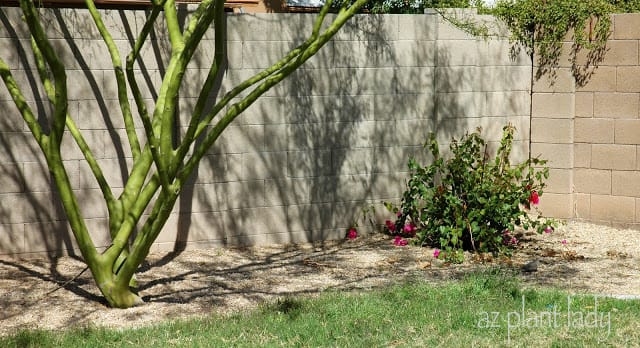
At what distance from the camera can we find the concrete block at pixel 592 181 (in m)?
9.23

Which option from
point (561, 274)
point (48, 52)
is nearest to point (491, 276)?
point (561, 274)

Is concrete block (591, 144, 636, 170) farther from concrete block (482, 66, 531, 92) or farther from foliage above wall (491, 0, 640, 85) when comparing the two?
concrete block (482, 66, 531, 92)

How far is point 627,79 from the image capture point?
9.05 m

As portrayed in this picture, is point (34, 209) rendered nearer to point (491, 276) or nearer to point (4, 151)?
point (4, 151)

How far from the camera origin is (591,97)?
30.3ft

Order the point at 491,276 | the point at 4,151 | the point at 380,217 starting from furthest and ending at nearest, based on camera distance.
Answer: the point at 380,217 → the point at 4,151 → the point at 491,276

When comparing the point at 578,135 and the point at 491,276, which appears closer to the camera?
the point at 491,276

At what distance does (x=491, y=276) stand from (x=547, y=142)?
3016 mm

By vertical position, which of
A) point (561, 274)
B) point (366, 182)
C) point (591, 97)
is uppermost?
point (591, 97)

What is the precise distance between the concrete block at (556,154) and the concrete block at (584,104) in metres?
0.35

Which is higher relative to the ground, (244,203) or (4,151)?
(4,151)

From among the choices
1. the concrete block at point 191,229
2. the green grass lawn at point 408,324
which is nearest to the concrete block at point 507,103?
the concrete block at point 191,229

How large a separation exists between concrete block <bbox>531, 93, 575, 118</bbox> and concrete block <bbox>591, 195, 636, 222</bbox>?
0.89 m

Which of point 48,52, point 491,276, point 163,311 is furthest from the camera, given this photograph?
point 491,276
